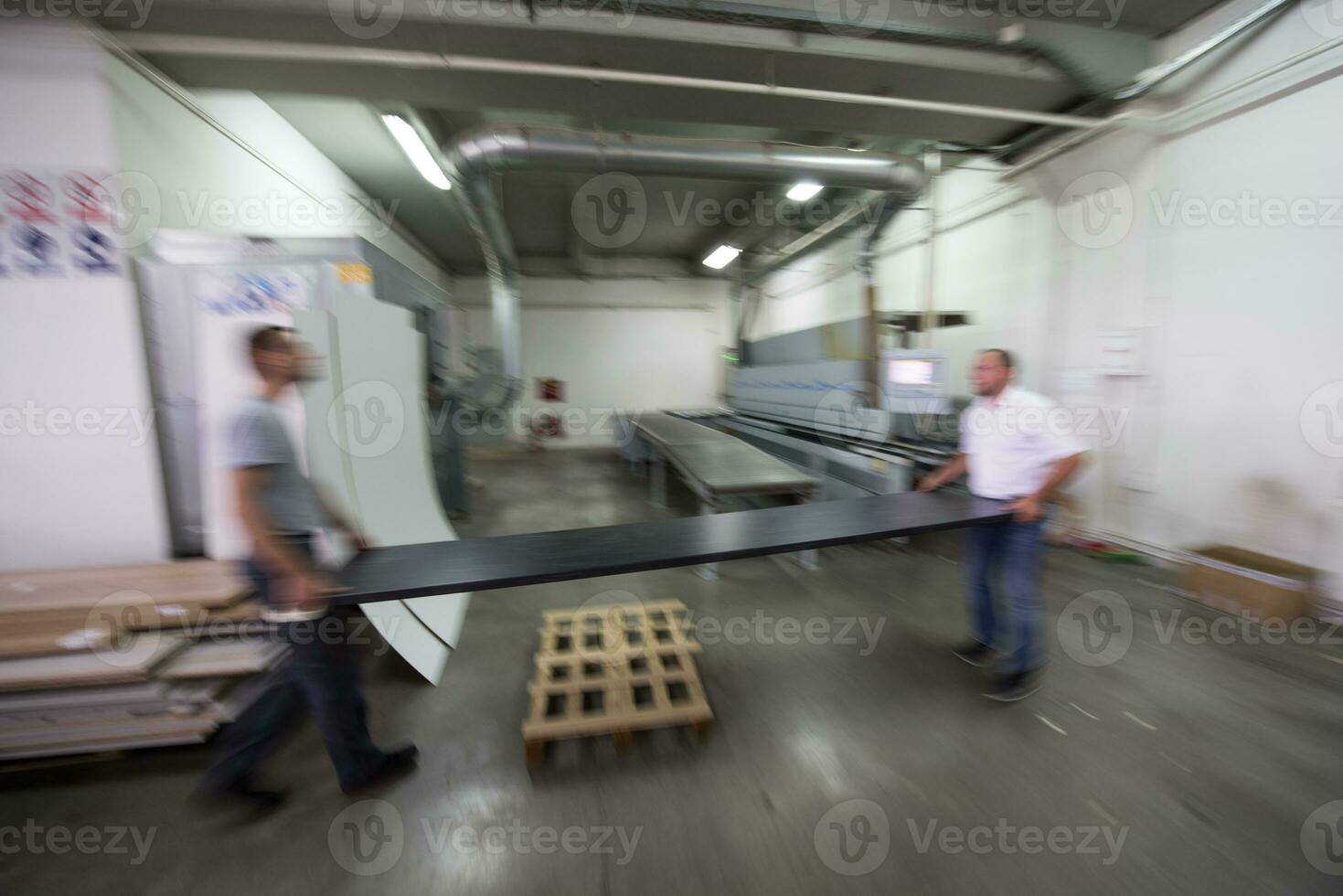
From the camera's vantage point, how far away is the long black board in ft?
4.81

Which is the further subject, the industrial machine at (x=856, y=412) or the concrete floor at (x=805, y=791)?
the industrial machine at (x=856, y=412)

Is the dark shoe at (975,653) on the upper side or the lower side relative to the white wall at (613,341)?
lower

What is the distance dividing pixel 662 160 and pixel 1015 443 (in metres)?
3.30

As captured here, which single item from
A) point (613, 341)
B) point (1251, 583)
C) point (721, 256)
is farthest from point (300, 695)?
point (613, 341)

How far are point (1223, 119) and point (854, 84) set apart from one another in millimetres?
2294

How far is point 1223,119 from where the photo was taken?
2904 mm

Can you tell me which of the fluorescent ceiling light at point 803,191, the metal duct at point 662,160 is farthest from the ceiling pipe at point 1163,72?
the fluorescent ceiling light at point 803,191

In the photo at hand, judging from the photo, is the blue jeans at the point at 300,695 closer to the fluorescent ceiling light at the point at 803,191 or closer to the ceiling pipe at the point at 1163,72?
the ceiling pipe at the point at 1163,72

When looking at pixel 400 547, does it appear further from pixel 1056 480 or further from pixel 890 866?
pixel 1056 480

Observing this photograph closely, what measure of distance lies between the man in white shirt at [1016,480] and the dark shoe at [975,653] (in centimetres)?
14

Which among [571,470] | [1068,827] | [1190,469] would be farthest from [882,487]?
[571,470]

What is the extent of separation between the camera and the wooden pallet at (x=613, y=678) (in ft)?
5.69

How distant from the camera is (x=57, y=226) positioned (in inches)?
88.7

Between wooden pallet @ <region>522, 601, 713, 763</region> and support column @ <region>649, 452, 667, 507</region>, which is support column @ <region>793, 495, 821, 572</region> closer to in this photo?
wooden pallet @ <region>522, 601, 713, 763</region>
